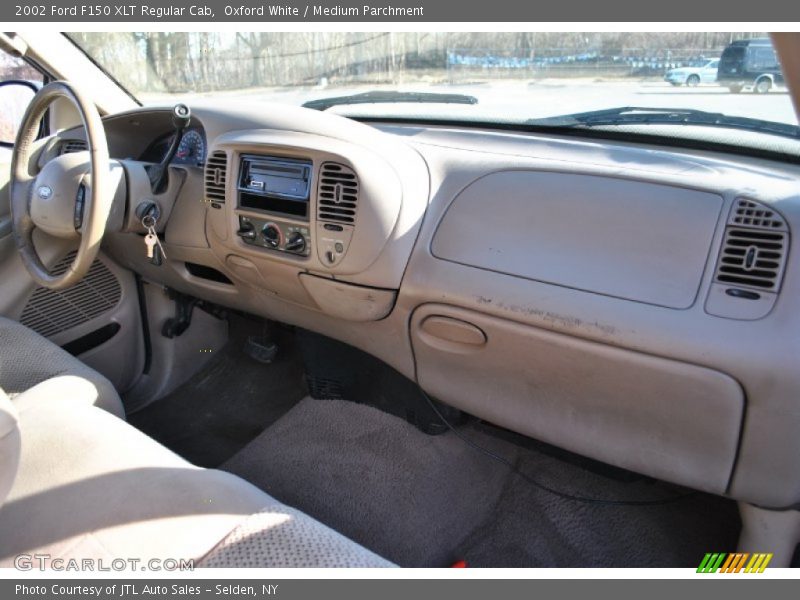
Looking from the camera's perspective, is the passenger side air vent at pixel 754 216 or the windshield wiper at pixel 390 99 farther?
the windshield wiper at pixel 390 99

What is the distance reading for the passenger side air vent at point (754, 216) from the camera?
1386mm

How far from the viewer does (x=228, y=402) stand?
2.81m

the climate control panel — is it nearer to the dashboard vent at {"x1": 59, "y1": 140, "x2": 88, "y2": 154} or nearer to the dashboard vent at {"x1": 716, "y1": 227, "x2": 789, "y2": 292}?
the dashboard vent at {"x1": 59, "y1": 140, "x2": 88, "y2": 154}

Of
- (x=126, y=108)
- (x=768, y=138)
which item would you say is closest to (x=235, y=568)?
(x=768, y=138)

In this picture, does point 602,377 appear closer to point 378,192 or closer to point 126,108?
point 378,192

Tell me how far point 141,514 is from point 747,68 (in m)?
1.81

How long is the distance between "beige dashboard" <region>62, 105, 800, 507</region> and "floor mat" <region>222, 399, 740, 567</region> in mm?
400

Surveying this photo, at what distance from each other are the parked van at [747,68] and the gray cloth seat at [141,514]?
1.48 metres

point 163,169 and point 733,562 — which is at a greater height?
point 163,169

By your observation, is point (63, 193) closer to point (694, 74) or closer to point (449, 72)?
point (449, 72)

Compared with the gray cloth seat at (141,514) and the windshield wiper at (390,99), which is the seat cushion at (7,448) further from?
the windshield wiper at (390,99)

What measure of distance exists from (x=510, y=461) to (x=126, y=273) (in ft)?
5.86

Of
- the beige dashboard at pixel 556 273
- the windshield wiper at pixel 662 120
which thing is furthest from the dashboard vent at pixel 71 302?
the windshield wiper at pixel 662 120

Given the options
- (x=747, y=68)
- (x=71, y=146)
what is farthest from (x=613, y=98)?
(x=71, y=146)
